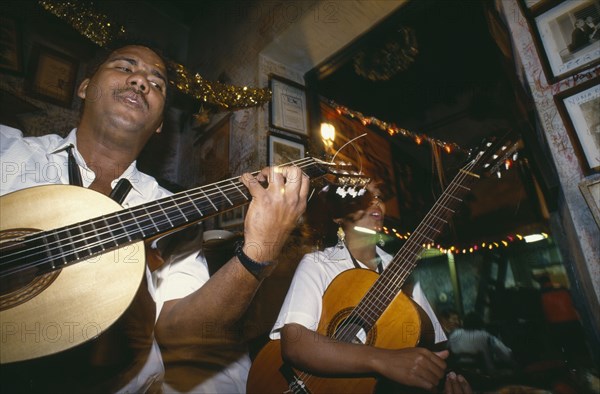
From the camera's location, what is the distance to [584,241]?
5.85ft

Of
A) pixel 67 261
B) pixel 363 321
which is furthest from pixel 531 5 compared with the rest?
pixel 67 261

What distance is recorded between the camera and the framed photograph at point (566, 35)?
1.90 metres

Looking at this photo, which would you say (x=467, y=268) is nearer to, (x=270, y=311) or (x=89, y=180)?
(x=270, y=311)

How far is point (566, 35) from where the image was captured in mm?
2004

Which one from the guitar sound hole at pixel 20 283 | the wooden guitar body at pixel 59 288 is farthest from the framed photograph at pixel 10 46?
the guitar sound hole at pixel 20 283

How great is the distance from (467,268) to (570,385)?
404 inches

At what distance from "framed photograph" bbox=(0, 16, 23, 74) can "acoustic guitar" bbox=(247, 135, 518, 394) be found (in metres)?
4.59

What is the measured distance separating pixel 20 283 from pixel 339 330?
1893 millimetres

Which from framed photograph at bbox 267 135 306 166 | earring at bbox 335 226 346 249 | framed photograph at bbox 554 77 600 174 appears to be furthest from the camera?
framed photograph at bbox 267 135 306 166

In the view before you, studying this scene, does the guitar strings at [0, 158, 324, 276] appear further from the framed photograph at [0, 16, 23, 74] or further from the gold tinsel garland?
the framed photograph at [0, 16, 23, 74]

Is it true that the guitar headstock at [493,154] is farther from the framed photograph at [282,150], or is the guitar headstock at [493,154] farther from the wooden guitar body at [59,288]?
the wooden guitar body at [59,288]

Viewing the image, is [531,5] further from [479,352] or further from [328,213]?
[479,352]

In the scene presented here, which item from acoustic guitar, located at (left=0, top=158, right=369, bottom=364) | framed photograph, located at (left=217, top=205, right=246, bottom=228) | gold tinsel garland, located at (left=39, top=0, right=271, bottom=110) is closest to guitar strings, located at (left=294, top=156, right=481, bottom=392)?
acoustic guitar, located at (left=0, top=158, right=369, bottom=364)

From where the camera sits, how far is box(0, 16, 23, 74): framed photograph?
352 cm
